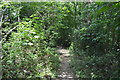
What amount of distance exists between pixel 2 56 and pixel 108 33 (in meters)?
1.92

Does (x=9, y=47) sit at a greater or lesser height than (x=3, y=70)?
greater

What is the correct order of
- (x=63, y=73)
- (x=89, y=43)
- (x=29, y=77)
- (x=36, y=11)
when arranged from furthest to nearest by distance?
(x=89, y=43) < (x=63, y=73) < (x=36, y=11) < (x=29, y=77)

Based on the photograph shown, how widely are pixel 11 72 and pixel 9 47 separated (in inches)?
15.0

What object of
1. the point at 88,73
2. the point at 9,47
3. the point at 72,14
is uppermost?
the point at 72,14

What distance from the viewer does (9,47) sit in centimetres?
171

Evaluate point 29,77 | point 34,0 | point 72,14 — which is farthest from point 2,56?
point 72,14

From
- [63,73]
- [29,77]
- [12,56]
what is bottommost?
[63,73]

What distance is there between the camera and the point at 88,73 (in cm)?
224

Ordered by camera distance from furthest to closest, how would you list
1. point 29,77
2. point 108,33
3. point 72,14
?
point 72,14 → point 108,33 → point 29,77

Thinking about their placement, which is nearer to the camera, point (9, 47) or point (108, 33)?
point (9, 47)

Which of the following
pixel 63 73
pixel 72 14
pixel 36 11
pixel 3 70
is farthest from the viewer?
pixel 72 14

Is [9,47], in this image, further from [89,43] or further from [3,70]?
[89,43]

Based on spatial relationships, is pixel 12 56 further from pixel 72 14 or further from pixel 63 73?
pixel 72 14

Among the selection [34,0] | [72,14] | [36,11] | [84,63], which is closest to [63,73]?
[84,63]
